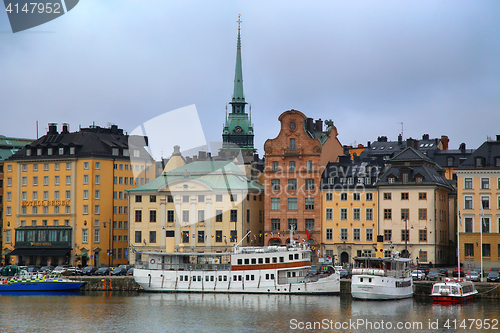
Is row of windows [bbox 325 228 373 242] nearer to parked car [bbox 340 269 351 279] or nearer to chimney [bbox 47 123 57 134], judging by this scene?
parked car [bbox 340 269 351 279]

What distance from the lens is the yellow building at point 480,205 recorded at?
113062mm

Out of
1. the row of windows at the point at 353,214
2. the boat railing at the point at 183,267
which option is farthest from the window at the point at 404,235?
the boat railing at the point at 183,267

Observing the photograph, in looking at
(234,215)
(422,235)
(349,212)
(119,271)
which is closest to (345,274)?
(422,235)

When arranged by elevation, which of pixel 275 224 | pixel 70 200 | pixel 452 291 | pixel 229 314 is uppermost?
pixel 70 200

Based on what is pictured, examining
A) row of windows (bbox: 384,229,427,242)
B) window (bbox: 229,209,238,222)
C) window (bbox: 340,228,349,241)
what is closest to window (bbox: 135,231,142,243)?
window (bbox: 229,209,238,222)

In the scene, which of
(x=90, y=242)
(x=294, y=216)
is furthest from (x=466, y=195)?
(x=90, y=242)

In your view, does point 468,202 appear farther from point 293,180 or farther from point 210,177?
point 210,177

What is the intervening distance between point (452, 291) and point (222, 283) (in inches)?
1103

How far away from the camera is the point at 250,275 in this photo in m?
101

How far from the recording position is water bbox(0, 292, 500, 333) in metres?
74.6

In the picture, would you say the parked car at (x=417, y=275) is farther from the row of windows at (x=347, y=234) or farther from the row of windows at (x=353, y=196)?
the row of windows at (x=353, y=196)

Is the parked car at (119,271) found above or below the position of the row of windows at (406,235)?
below

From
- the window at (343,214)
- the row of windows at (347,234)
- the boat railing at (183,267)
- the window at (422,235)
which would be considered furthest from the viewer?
the window at (343,214)

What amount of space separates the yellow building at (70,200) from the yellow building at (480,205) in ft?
178
